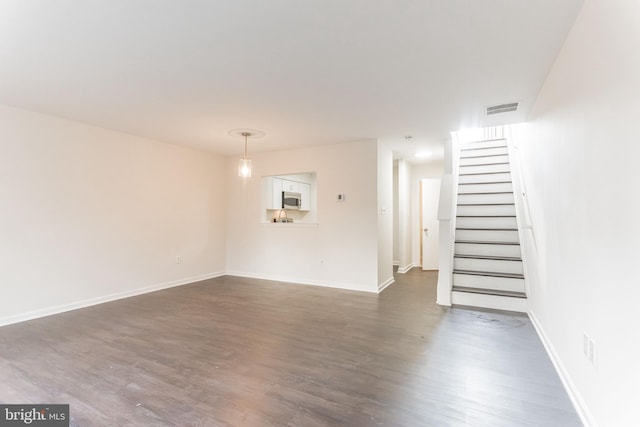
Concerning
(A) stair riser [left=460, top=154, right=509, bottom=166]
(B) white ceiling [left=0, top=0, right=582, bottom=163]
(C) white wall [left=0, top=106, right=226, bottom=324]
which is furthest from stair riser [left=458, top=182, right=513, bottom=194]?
(C) white wall [left=0, top=106, right=226, bottom=324]

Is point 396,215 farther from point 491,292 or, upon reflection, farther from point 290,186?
point 491,292

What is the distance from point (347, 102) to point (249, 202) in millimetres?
3441

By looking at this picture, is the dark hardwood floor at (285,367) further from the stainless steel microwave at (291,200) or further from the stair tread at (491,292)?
the stainless steel microwave at (291,200)

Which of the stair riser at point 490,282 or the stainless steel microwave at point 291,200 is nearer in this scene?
the stair riser at point 490,282

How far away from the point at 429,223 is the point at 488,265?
9.05ft

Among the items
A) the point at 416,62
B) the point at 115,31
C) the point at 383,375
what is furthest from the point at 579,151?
the point at 115,31

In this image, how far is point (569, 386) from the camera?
206 cm

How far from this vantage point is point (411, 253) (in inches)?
285

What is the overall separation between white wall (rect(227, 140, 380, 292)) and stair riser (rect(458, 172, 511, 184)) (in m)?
1.88

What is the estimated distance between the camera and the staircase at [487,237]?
3959 millimetres

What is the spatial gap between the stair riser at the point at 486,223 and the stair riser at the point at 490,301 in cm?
122

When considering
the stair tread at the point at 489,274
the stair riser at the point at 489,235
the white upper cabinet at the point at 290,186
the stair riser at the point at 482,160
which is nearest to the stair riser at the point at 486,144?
the stair riser at the point at 482,160

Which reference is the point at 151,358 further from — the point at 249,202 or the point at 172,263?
the point at 249,202

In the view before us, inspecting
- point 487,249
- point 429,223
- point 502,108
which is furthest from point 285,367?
point 429,223
